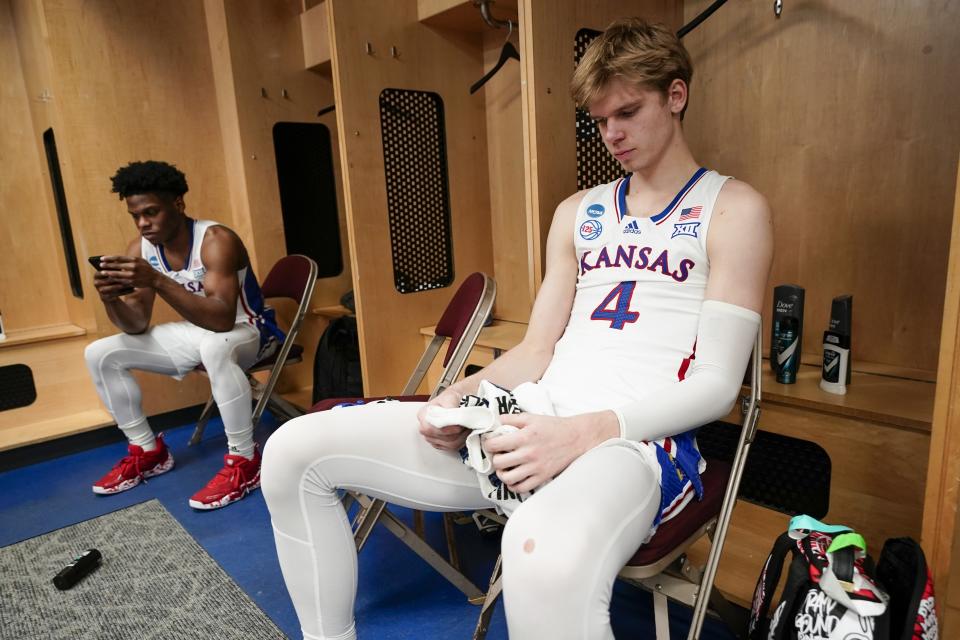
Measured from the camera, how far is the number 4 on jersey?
1.16 meters

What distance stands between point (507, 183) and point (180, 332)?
4.79 feet

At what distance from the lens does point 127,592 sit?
1.63 metres

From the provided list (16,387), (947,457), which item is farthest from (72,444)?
(947,457)

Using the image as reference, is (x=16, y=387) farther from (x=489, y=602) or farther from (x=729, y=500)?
(x=729, y=500)

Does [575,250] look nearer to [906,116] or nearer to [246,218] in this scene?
[906,116]

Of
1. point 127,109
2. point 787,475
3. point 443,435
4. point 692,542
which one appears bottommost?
point 787,475

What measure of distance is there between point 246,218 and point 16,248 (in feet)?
3.86

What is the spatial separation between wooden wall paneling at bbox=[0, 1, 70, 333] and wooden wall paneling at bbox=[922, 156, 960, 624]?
11.9ft

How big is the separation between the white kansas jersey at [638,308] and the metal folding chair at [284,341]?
1506 millimetres

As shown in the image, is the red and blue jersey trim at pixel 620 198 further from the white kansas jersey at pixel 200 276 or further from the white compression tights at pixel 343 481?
the white kansas jersey at pixel 200 276

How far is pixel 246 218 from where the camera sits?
2.96 meters

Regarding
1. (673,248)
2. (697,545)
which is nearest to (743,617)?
(697,545)

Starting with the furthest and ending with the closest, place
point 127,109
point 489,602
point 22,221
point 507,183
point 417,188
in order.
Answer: point 22,221 < point 127,109 < point 507,183 < point 417,188 < point 489,602

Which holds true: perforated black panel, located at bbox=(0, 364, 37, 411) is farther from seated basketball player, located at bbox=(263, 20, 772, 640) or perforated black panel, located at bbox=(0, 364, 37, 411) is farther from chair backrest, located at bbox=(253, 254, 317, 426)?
seated basketball player, located at bbox=(263, 20, 772, 640)
